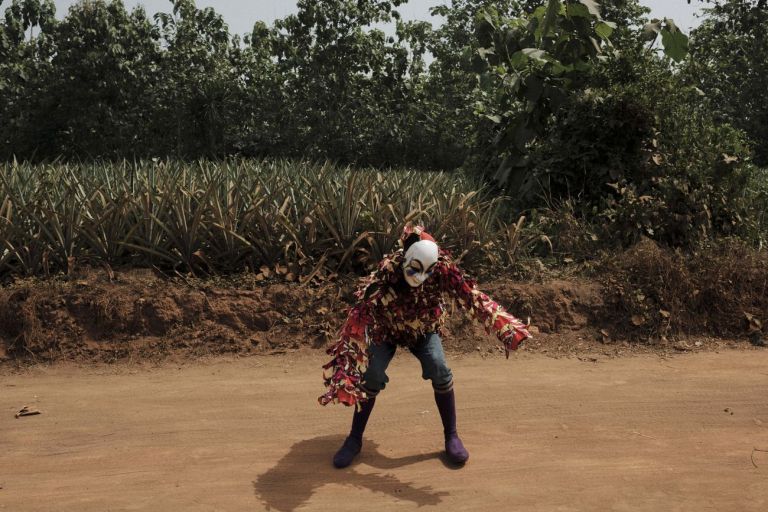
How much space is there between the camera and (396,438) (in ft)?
15.4

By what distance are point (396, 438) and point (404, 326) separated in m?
0.89

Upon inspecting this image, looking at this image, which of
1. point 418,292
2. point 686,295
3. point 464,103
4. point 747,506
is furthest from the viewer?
point 464,103

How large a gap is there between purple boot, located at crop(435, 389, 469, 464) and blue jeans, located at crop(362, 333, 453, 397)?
50 mm

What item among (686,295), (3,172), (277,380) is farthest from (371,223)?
(3,172)

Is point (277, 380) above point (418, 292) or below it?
below

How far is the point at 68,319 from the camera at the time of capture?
6.43 m

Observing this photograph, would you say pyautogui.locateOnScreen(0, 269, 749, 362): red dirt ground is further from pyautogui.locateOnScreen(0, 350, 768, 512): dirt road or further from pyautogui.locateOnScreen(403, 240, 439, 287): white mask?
pyautogui.locateOnScreen(403, 240, 439, 287): white mask

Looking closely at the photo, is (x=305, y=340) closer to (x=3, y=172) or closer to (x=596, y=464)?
(x=596, y=464)

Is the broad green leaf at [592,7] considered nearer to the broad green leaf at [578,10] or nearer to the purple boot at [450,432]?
the broad green leaf at [578,10]

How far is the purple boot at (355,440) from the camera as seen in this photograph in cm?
425

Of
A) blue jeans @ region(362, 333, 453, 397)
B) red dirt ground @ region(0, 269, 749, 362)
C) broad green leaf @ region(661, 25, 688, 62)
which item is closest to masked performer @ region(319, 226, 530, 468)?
blue jeans @ region(362, 333, 453, 397)

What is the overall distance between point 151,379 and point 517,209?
4619 millimetres

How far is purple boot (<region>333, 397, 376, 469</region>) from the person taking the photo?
13.9 ft

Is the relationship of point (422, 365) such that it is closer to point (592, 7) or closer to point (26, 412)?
point (26, 412)
